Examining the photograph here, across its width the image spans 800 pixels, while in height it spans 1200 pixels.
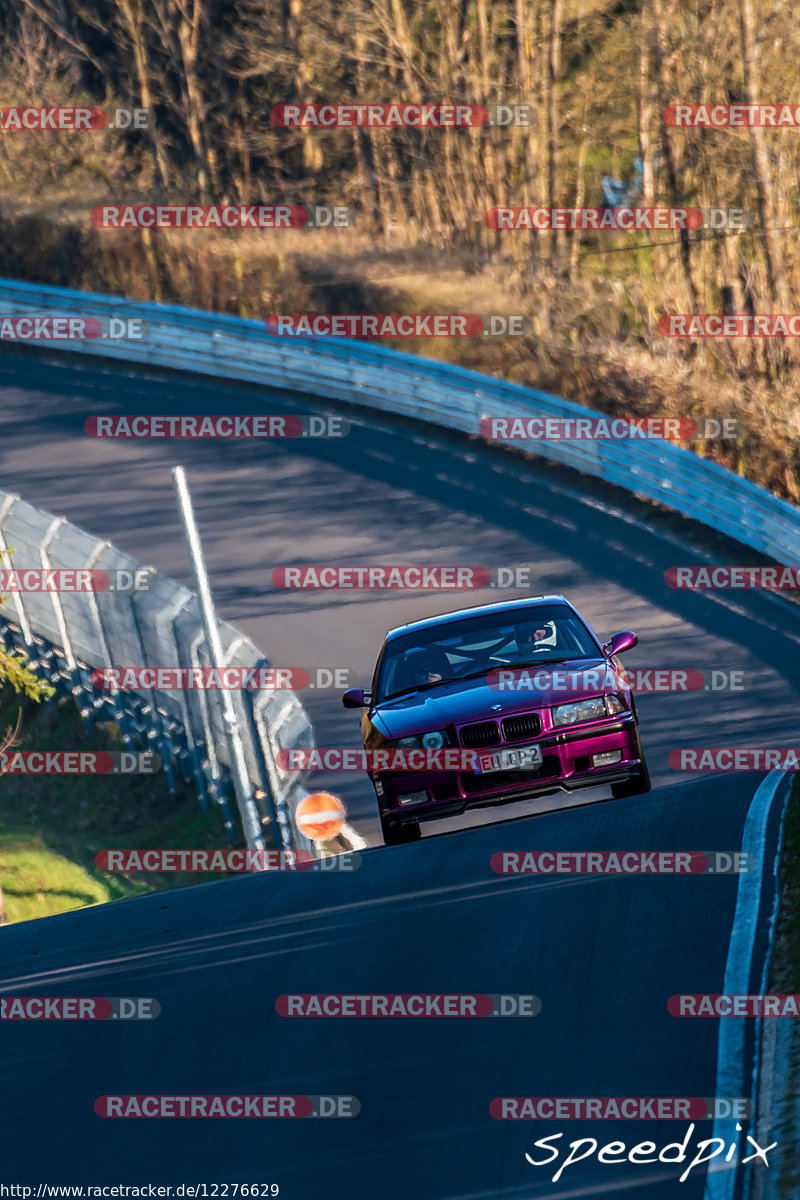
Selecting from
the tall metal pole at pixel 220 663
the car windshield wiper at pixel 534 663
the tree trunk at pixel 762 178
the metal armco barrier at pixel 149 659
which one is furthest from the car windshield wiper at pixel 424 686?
the tree trunk at pixel 762 178

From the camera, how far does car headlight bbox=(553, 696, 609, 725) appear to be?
10125 millimetres

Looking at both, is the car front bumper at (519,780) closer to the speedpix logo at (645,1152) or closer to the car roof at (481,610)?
the car roof at (481,610)

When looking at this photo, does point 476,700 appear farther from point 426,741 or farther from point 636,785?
point 636,785

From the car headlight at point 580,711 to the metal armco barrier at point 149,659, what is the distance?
519 centimetres

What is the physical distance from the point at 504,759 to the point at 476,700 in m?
0.53

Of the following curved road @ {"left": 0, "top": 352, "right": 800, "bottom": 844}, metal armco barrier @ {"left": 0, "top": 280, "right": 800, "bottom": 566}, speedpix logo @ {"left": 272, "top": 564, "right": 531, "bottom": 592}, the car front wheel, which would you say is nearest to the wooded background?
metal armco barrier @ {"left": 0, "top": 280, "right": 800, "bottom": 566}

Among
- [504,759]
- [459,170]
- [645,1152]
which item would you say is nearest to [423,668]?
[504,759]

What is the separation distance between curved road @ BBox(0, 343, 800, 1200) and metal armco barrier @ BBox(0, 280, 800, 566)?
5.17 feet

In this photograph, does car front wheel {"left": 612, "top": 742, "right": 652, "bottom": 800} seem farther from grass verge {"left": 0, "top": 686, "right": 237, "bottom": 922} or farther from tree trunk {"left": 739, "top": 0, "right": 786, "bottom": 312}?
tree trunk {"left": 739, "top": 0, "right": 786, "bottom": 312}

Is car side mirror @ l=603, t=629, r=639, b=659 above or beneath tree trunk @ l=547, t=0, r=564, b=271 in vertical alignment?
beneath

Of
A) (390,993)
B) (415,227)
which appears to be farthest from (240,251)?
(390,993)

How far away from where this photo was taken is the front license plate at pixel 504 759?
10008mm

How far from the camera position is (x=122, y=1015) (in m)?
8.65

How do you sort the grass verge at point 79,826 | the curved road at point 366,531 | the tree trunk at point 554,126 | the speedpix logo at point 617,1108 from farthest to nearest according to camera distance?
the tree trunk at point 554,126 < the curved road at point 366,531 < the grass verge at point 79,826 < the speedpix logo at point 617,1108
